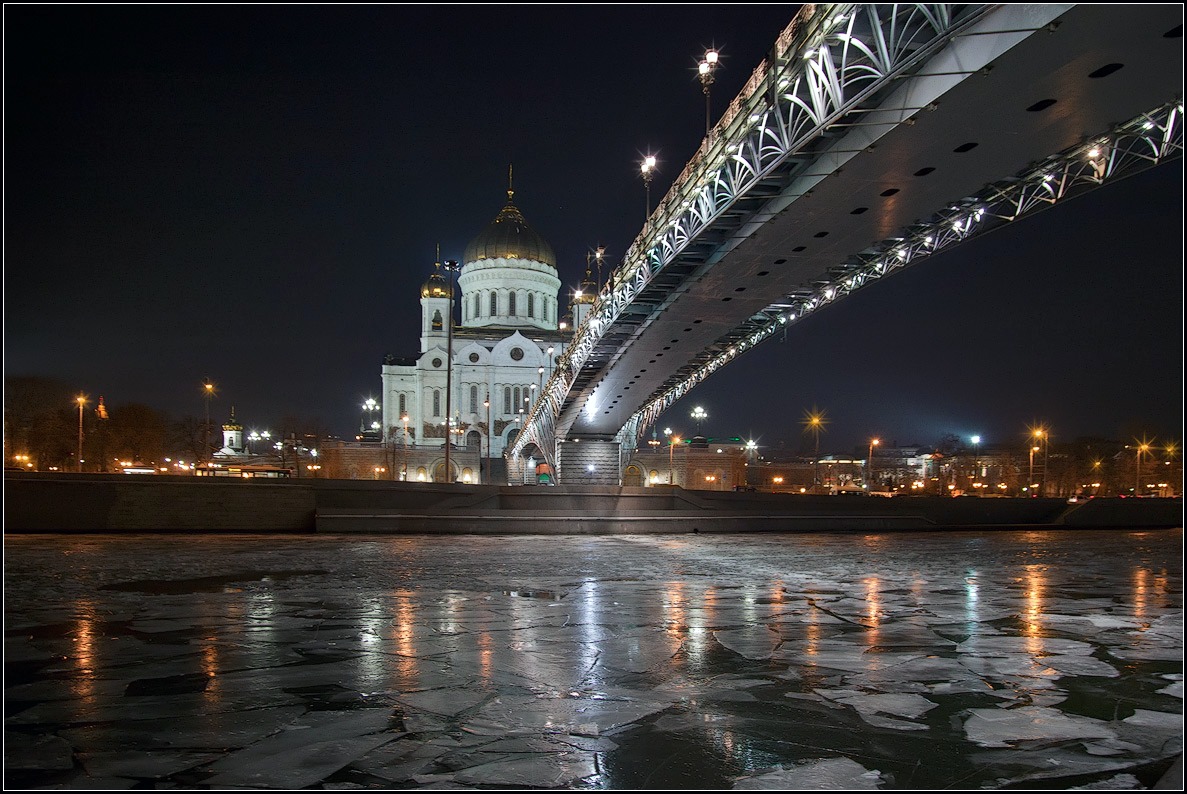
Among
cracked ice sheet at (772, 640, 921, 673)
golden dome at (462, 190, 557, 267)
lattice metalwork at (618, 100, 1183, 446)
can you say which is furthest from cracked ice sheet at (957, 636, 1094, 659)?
golden dome at (462, 190, 557, 267)

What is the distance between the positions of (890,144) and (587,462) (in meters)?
41.3

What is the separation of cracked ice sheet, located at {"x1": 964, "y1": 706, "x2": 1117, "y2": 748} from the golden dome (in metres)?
96.8

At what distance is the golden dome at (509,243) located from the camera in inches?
3952

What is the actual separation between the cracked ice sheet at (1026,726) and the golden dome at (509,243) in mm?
96758

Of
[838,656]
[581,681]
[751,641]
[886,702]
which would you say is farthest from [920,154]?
[581,681]

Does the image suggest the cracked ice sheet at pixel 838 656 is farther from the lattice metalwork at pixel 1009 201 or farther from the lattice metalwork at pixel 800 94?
the lattice metalwork at pixel 1009 201

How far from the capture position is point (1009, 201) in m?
21.6

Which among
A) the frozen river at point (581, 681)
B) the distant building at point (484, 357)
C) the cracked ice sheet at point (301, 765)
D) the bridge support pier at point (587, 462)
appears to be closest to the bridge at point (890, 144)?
the frozen river at point (581, 681)

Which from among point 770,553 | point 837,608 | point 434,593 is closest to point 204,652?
point 434,593

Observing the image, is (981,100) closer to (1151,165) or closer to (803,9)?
(803,9)

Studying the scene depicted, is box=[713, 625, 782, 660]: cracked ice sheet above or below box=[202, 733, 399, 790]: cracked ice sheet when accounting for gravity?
below

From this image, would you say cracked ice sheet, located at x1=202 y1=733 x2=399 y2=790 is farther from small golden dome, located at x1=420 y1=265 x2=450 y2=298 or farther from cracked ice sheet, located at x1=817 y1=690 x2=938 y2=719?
small golden dome, located at x1=420 y1=265 x2=450 y2=298

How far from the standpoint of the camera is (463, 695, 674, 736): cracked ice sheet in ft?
19.8

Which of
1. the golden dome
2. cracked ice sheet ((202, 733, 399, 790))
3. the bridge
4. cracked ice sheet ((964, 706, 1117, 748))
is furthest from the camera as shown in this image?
the golden dome
